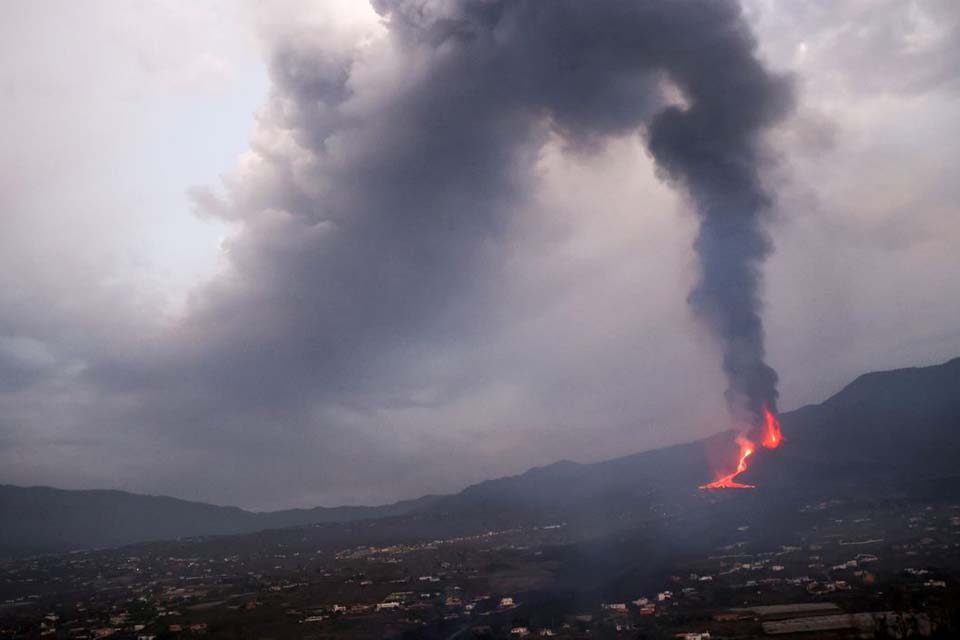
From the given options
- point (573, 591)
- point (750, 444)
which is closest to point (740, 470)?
point (750, 444)

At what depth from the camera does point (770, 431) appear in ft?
374

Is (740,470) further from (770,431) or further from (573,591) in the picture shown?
(573,591)

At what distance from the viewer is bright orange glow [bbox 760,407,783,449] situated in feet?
361

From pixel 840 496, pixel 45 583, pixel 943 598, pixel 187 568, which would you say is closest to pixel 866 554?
pixel 943 598

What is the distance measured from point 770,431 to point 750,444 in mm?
7703

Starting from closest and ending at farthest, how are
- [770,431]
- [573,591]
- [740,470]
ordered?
1. [573,591]
2. [770,431]
3. [740,470]

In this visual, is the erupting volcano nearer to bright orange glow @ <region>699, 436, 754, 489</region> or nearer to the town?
bright orange glow @ <region>699, 436, 754, 489</region>

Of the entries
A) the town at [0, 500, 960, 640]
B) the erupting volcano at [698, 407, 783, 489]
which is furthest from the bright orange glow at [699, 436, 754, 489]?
the town at [0, 500, 960, 640]

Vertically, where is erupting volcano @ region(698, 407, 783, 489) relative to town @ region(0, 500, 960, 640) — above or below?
above

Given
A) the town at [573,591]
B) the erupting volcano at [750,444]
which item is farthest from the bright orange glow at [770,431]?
the town at [573,591]

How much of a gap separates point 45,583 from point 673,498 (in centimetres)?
14372

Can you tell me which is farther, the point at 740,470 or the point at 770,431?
the point at 740,470

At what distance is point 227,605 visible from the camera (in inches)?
3716

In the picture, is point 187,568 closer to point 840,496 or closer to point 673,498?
point 673,498
